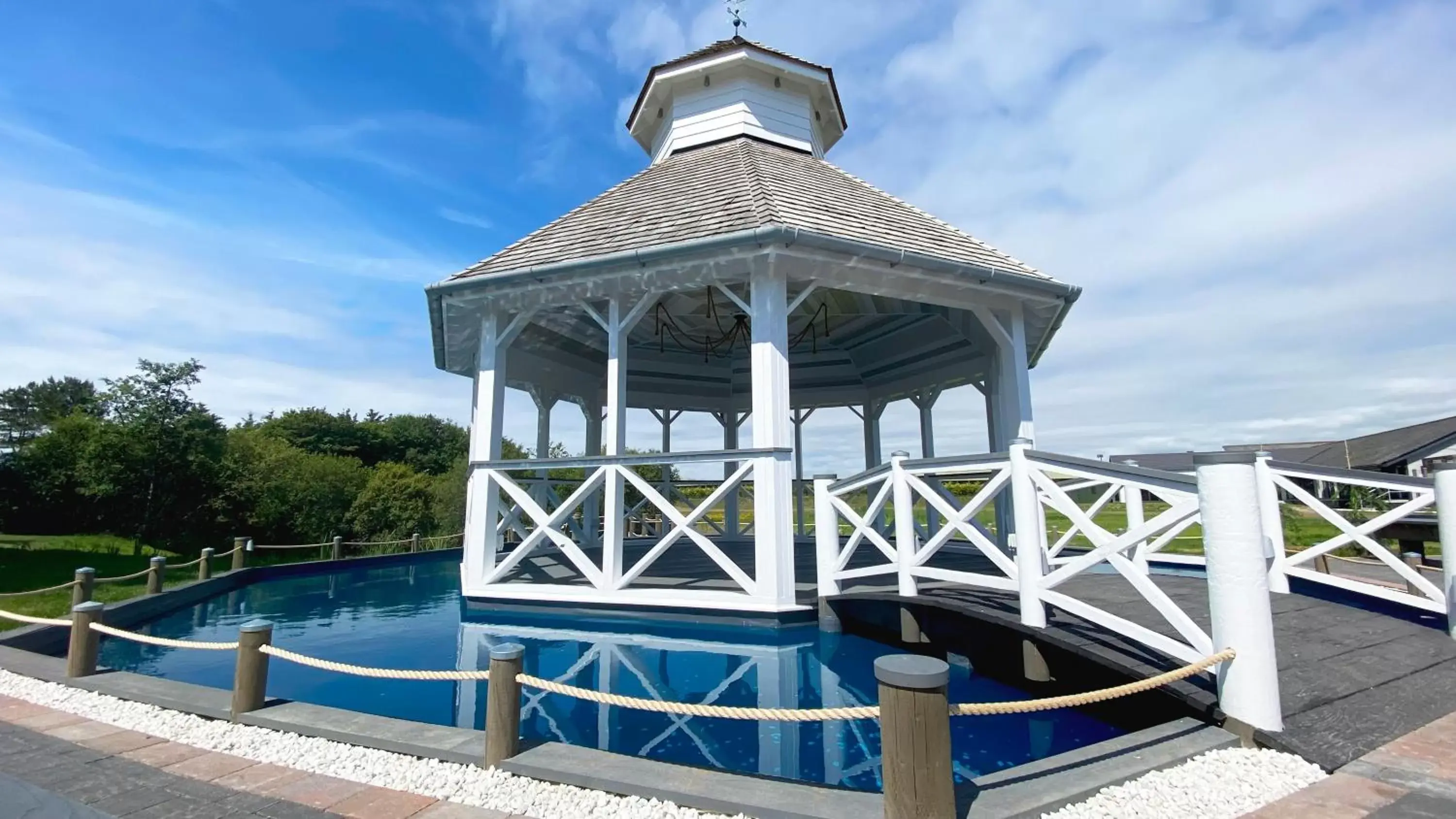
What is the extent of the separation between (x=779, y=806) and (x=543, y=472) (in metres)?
8.74

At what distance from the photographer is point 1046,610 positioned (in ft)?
14.7

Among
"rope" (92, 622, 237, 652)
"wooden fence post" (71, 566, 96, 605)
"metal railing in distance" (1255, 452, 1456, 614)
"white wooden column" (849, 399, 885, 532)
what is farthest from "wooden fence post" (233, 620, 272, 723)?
"white wooden column" (849, 399, 885, 532)

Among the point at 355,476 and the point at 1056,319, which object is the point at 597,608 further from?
the point at 355,476

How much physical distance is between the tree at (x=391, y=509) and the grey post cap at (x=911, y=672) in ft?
57.9

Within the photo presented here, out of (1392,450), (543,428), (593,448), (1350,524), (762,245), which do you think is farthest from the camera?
(1392,450)

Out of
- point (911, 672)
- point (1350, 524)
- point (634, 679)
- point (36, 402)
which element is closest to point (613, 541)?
point (634, 679)

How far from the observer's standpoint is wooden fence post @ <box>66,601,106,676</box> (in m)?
4.21

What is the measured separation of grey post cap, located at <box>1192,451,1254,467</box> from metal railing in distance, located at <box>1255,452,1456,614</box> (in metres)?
1.04

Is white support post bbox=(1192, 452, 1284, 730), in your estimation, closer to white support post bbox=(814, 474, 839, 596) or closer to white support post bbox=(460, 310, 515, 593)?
white support post bbox=(814, 474, 839, 596)

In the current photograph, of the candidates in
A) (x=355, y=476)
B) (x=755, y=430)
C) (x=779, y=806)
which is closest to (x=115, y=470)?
(x=355, y=476)

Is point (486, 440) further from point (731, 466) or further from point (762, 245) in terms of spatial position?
point (731, 466)

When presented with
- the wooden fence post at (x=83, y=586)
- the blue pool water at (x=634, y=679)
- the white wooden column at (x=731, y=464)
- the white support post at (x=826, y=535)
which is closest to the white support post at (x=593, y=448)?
the white wooden column at (x=731, y=464)

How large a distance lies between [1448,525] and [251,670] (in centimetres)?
747

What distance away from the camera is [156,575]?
8195 millimetres
